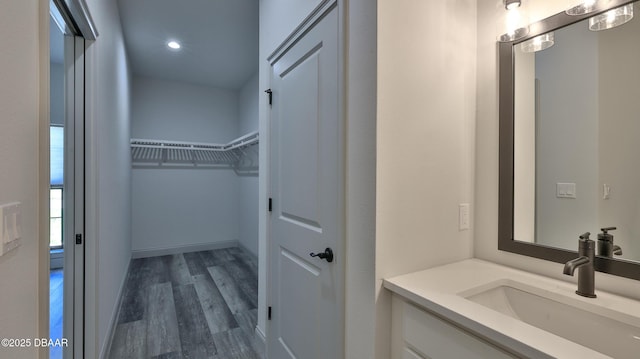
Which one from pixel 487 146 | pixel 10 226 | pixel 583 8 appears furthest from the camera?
pixel 487 146

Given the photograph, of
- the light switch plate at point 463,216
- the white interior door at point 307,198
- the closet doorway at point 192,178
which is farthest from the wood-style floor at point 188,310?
the light switch plate at point 463,216

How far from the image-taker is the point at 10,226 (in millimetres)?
705

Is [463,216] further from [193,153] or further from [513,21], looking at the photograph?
[193,153]

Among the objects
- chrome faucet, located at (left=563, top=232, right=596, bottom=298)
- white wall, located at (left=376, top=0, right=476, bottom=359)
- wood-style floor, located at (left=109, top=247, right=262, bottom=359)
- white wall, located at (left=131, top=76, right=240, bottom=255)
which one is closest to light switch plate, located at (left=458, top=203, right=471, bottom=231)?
white wall, located at (left=376, top=0, right=476, bottom=359)

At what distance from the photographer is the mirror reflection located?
100cm

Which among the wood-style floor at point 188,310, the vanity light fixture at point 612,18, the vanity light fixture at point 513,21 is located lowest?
the wood-style floor at point 188,310

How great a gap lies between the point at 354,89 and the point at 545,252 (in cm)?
103

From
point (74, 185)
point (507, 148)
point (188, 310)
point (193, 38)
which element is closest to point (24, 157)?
point (74, 185)

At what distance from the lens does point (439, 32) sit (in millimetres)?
1296

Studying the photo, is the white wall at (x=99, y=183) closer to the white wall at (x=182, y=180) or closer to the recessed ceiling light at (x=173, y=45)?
the recessed ceiling light at (x=173, y=45)

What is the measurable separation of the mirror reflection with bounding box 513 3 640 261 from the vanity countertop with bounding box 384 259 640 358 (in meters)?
0.18

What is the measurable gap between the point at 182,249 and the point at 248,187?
1492mm

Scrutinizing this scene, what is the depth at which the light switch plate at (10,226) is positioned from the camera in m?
0.67

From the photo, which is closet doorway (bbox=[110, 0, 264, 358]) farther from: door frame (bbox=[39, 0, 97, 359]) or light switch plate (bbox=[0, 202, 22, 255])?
light switch plate (bbox=[0, 202, 22, 255])
